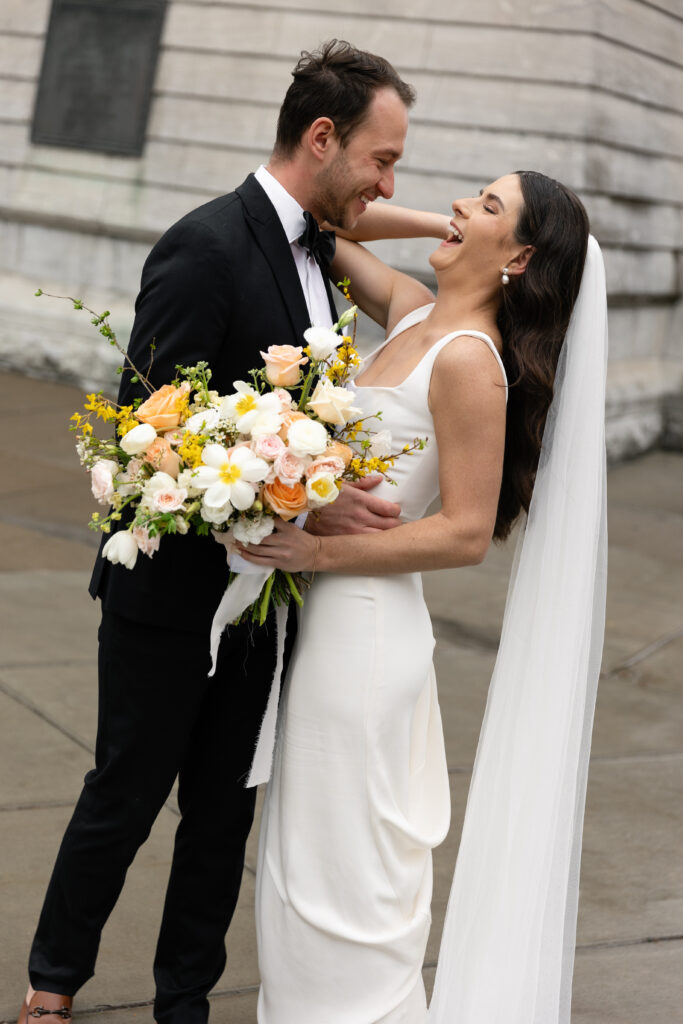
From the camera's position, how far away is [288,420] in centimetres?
249

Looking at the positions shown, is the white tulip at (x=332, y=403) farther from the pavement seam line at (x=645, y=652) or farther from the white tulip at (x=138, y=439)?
the pavement seam line at (x=645, y=652)

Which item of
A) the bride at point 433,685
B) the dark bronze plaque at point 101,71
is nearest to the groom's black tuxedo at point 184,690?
the bride at point 433,685

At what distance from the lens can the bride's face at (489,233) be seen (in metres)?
2.85

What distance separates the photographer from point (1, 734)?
183 inches

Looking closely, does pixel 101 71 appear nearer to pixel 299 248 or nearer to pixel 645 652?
pixel 645 652

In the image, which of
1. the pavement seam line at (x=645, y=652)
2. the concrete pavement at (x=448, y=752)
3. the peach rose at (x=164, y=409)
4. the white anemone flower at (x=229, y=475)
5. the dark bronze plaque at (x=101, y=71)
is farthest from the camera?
the dark bronze plaque at (x=101, y=71)

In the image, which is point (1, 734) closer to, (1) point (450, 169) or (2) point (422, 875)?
(2) point (422, 875)

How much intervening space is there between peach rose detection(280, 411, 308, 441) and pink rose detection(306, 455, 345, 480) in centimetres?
8

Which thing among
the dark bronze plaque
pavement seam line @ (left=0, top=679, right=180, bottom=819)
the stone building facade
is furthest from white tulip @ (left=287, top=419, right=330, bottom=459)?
the dark bronze plaque

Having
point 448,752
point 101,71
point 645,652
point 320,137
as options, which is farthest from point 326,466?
point 101,71

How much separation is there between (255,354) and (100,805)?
3.53 ft

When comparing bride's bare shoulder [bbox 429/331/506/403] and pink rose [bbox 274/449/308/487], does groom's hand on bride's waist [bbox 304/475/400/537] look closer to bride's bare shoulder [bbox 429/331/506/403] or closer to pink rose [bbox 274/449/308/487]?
bride's bare shoulder [bbox 429/331/506/403]

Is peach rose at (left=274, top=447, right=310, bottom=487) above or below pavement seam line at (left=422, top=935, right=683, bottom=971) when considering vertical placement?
above

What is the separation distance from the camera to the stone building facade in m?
9.64
